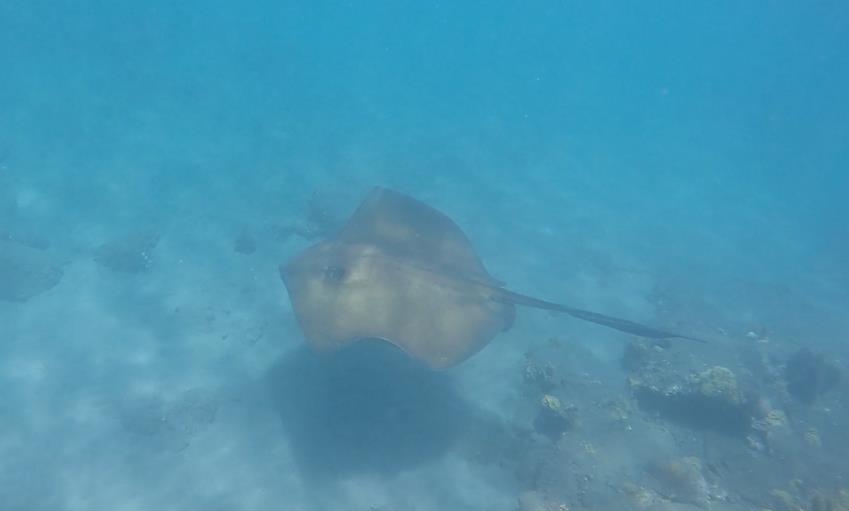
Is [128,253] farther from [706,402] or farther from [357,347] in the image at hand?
[706,402]

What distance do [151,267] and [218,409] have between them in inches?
227

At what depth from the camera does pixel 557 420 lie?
29.6 ft

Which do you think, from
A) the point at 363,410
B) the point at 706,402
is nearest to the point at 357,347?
the point at 363,410

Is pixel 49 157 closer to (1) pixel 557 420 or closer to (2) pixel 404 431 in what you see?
(2) pixel 404 431

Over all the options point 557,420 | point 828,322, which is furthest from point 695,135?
point 557,420

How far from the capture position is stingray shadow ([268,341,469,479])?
827 cm

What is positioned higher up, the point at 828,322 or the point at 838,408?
the point at 838,408

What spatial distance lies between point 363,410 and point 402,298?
271cm

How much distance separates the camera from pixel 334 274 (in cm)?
731

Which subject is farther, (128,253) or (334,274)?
(128,253)

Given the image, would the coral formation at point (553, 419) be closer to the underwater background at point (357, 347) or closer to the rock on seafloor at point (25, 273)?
the underwater background at point (357, 347)

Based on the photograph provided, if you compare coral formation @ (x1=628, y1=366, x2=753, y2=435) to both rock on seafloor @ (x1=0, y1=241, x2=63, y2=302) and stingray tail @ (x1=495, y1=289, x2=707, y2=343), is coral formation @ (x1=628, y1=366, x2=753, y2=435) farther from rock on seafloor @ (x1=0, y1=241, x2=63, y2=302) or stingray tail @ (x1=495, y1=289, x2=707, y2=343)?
rock on seafloor @ (x1=0, y1=241, x2=63, y2=302)

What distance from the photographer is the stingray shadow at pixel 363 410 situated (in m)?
8.27

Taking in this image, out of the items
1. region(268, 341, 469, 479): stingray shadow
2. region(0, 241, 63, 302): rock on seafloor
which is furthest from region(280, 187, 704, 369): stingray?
region(0, 241, 63, 302): rock on seafloor
